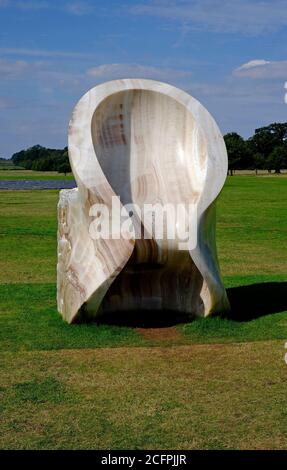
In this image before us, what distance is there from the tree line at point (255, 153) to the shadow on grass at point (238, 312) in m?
68.4

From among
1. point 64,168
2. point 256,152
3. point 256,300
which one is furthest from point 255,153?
point 256,300

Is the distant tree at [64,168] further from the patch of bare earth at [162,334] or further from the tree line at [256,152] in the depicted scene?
the patch of bare earth at [162,334]

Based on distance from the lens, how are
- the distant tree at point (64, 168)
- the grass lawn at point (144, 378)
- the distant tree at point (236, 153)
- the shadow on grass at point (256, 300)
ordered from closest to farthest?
the grass lawn at point (144, 378) < the shadow on grass at point (256, 300) < the distant tree at point (236, 153) < the distant tree at point (64, 168)

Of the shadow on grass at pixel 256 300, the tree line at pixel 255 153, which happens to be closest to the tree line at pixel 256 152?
the tree line at pixel 255 153

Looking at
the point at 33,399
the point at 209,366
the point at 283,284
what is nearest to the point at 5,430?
the point at 33,399

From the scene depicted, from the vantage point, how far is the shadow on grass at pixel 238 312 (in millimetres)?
9875

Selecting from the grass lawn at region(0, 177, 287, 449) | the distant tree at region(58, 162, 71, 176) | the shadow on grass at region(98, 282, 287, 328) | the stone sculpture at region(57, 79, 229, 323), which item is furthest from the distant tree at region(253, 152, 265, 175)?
the stone sculpture at region(57, 79, 229, 323)

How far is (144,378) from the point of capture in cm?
761

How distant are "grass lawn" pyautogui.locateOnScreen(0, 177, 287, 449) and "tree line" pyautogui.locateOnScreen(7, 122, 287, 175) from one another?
7047 cm

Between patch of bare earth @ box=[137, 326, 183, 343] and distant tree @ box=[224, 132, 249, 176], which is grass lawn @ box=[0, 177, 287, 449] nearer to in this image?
patch of bare earth @ box=[137, 326, 183, 343]

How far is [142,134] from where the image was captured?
1039 centimetres

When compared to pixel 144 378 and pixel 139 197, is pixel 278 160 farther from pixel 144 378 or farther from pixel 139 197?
pixel 144 378

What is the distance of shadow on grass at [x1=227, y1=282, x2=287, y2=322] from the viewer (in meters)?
10.4

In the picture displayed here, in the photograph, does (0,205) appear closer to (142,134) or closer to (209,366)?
(142,134)
